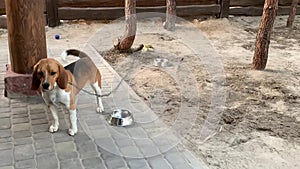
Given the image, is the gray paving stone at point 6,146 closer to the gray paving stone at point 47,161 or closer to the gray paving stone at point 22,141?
the gray paving stone at point 22,141

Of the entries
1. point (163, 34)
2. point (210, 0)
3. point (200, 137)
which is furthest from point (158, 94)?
point (210, 0)

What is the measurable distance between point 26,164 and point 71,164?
266mm

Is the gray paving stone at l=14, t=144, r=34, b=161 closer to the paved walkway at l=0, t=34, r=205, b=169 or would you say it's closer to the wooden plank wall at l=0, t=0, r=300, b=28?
the paved walkway at l=0, t=34, r=205, b=169

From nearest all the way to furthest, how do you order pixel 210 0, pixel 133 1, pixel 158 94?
pixel 158 94, pixel 133 1, pixel 210 0

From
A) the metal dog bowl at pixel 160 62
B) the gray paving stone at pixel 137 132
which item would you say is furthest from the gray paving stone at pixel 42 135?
the metal dog bowl at pixel 160 62

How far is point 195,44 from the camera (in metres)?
5.31

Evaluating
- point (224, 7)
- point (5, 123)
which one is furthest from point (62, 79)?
point (224, 7)

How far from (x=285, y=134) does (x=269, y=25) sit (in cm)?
192

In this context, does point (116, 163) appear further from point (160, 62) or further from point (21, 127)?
point (160, 62)

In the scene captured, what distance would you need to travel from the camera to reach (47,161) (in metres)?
2.34

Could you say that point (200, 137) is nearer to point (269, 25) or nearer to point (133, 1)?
point (269, 25)

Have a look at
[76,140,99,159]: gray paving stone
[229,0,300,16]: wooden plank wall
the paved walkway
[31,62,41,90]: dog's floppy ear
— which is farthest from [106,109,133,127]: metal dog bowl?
[229,0,300,16]: wooden plank wall

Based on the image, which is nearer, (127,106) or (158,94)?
(127,106)

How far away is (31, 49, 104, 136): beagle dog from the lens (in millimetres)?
2396
